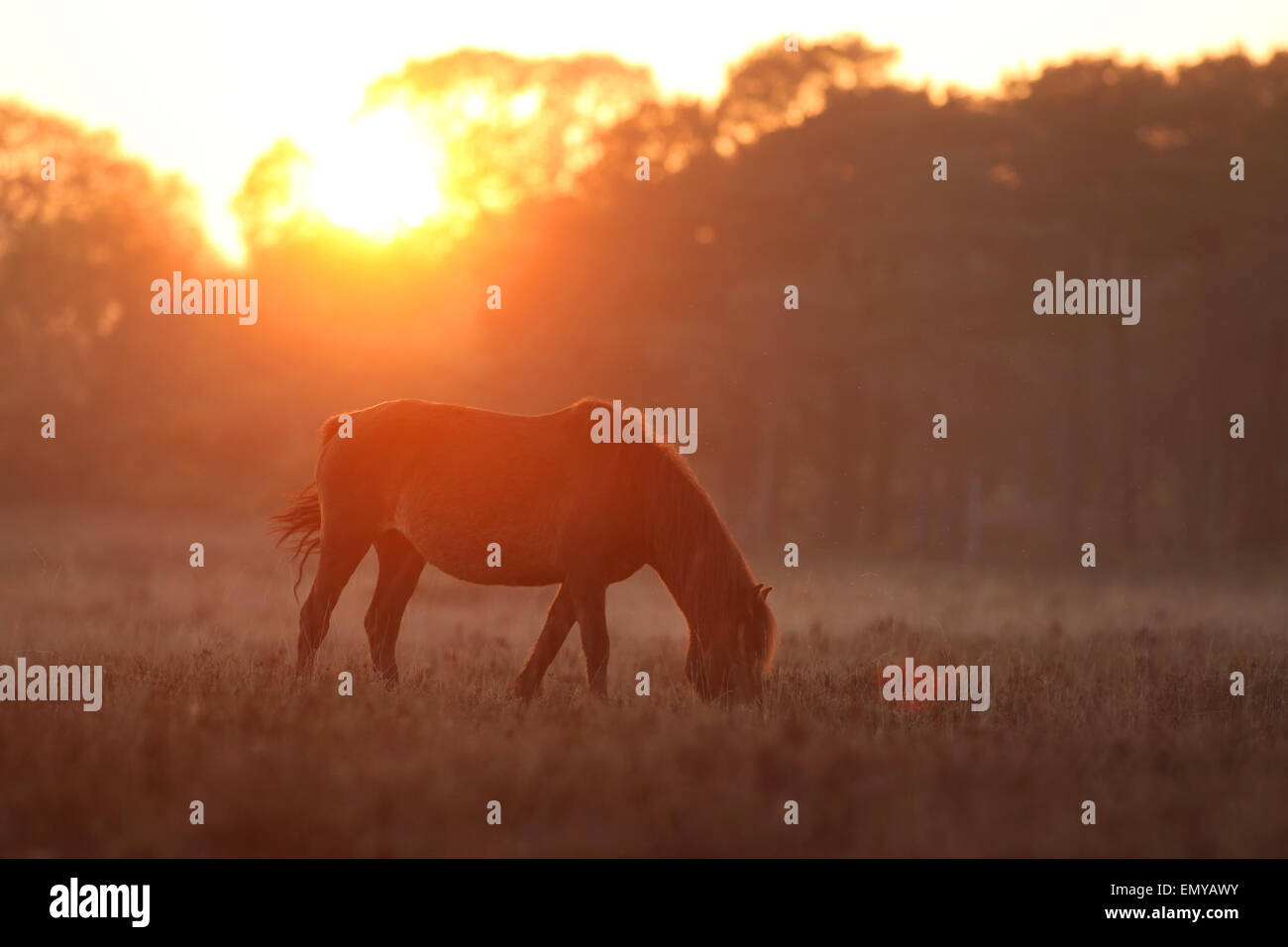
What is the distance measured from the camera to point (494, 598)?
18.2 m

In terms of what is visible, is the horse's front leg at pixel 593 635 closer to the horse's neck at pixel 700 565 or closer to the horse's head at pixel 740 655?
the horse's neck at pixel 700 565

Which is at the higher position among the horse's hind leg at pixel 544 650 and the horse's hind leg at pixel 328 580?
the horse's hind leg at pixel 328 580

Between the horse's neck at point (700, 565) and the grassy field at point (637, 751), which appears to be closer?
the grassy field at point (637, 751)

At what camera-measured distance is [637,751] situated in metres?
7.47

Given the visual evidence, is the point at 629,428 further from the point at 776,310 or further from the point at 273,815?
the point at 776,310

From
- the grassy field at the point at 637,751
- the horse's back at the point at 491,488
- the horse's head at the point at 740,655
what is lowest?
the grassy field at the point at 637,751

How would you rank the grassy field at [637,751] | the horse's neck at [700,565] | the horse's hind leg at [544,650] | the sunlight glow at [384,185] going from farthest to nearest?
the sunlight glow at [384,185] < the horse's hind leg at [544,650] < the horse's neck at [700,565] < the grassy field at [637,751]

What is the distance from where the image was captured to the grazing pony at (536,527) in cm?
915

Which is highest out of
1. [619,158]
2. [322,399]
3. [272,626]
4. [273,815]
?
[619,158]

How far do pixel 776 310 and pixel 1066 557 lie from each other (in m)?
8.69

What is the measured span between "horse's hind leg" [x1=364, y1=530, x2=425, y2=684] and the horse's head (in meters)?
2.60

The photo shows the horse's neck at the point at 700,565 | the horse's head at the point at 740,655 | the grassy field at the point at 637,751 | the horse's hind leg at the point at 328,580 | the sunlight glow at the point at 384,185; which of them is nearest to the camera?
the grassy field at the point at 637,751

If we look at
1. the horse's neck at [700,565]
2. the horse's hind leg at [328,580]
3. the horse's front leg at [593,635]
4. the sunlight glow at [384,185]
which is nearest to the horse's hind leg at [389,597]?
the horse's hind leg at [328,580]

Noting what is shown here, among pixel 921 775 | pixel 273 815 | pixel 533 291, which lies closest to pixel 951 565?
pixel 533 291
